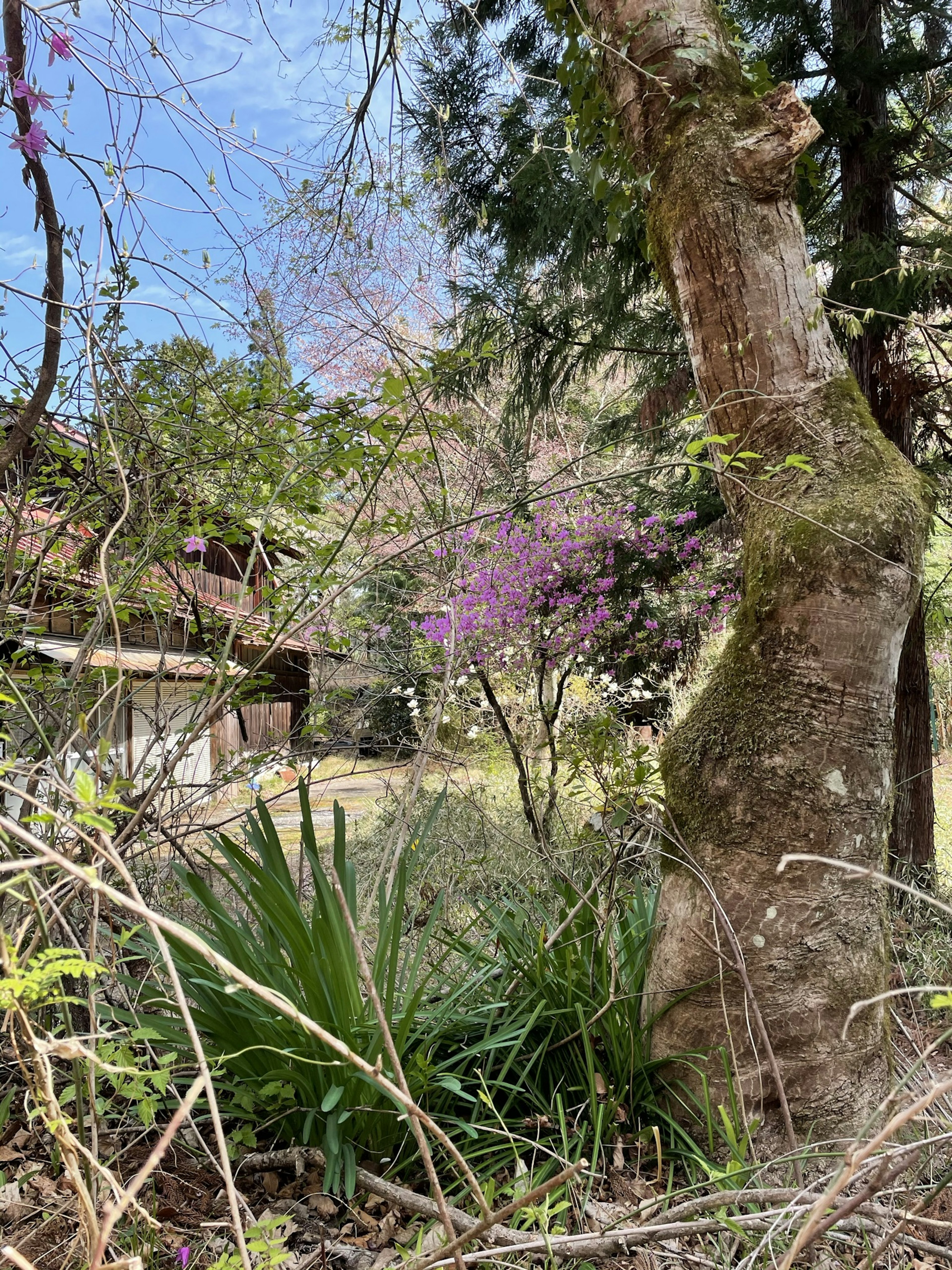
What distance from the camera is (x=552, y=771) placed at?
12.9 ft

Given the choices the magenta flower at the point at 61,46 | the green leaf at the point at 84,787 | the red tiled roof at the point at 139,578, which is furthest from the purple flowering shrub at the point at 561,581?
the green leaf at the point at 84,787

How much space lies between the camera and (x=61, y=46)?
1.73 metres

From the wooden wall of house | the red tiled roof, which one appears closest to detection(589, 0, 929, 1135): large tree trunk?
the red tiled roof

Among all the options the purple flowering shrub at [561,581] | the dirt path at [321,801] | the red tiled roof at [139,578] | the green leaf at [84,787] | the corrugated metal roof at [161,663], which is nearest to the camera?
the green leaf at [84,787]

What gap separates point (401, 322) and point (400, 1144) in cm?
711

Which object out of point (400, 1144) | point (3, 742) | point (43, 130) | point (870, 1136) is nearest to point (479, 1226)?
point (400, 1144)

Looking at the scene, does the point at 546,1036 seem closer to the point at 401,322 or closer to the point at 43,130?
the point at 43,130

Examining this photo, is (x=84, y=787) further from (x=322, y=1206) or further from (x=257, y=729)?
(x=257, y=729)

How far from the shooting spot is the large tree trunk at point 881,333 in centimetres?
394

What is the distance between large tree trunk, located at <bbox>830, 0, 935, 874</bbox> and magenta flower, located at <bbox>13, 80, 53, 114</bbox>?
11.6 ft

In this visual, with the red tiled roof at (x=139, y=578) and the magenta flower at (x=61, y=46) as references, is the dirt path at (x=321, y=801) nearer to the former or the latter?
the red tiled roof at (x=139, y=578)

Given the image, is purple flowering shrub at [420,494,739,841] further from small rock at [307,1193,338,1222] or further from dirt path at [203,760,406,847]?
small rock at [307,1193,338,1222]

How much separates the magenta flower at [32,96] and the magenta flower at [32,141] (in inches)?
2.1

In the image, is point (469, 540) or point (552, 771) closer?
point (469, 540)
